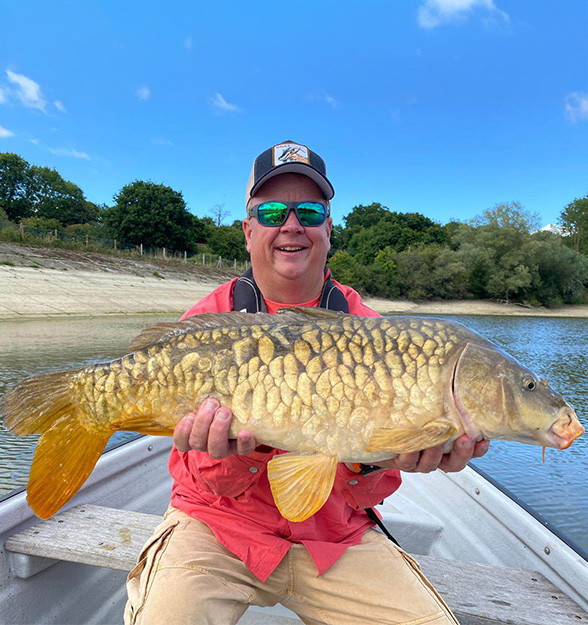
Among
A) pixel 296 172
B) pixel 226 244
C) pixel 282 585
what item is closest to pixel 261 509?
pixel 282 585

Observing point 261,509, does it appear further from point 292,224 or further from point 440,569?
point 292,224

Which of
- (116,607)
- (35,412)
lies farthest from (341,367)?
(116,607)

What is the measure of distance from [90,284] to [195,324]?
18.6 metres

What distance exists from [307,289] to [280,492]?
1.12 meters

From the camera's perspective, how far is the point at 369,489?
194 centimetres

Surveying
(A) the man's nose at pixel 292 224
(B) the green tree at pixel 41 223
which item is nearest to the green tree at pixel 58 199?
(B) the green tree at pixel 41 223

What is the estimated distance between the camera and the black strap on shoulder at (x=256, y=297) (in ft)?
7.82

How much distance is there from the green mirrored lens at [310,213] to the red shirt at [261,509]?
3.80ft

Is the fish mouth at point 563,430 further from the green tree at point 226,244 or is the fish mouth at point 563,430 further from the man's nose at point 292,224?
the green tree at point 226,244

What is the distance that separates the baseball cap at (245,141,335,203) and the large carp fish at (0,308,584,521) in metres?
0.95

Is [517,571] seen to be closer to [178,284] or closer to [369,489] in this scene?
[369,489]

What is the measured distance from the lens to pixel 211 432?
1660 millimetres

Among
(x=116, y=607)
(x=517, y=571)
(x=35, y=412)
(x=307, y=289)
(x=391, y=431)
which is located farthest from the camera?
(x=116, y=607)

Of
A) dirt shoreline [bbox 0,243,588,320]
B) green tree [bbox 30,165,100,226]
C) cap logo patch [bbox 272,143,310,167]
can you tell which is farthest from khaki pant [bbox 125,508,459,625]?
green tree [bbox 30,165,100,226]
